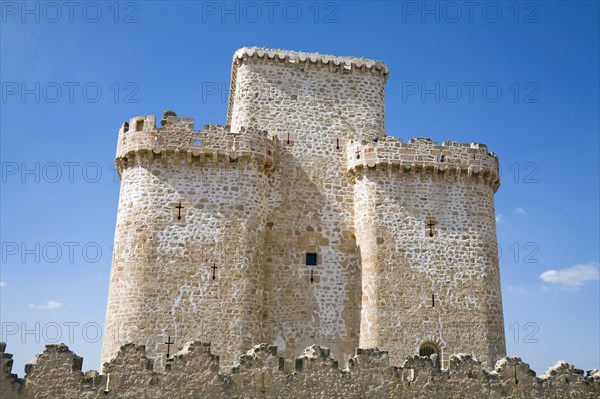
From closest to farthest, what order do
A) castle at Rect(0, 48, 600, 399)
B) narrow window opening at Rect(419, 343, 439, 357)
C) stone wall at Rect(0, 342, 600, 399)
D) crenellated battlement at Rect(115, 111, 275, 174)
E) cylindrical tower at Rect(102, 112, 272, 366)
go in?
stone wall at Rect(0, 342, 600, 399), cylindrical tower at Rect(102, 112, 272, 366), castle at Rect(0, 48, 600, 399), narrow window opening at Rect(419, 343, 439, 357), crenellated battlement at Rect(115, 111, 275, 174)

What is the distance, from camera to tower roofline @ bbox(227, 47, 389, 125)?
76.1 feet

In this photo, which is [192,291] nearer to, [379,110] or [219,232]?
[219,232]

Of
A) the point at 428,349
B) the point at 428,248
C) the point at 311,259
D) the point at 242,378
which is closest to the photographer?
Result: the point at 242,378

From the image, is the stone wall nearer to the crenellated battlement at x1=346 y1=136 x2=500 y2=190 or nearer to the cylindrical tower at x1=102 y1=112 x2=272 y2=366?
the cylindrical tower at x1=102 y1=112 x2=272 y2=366

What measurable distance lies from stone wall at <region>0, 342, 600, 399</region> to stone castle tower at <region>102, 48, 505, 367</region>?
4.29m

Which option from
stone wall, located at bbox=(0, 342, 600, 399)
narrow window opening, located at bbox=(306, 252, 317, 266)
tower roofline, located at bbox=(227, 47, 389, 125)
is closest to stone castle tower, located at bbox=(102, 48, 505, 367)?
narrow window opening, located at bbox=(306, 252, 317, 266)

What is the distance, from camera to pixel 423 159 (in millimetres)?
21609

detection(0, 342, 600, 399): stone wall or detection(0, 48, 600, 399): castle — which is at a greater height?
detection(0, 48, 600, 399): castle

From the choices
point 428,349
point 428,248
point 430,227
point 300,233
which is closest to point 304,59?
point 300,233

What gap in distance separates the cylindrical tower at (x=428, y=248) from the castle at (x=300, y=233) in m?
0.04

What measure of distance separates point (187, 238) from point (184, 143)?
127 inches

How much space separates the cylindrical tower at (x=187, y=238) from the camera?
1892 centimetres

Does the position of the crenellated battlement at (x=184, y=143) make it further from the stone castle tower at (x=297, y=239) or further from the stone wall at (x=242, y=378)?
the stone wall at (x=242, y=378)

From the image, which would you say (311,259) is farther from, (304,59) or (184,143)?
(304,59)
